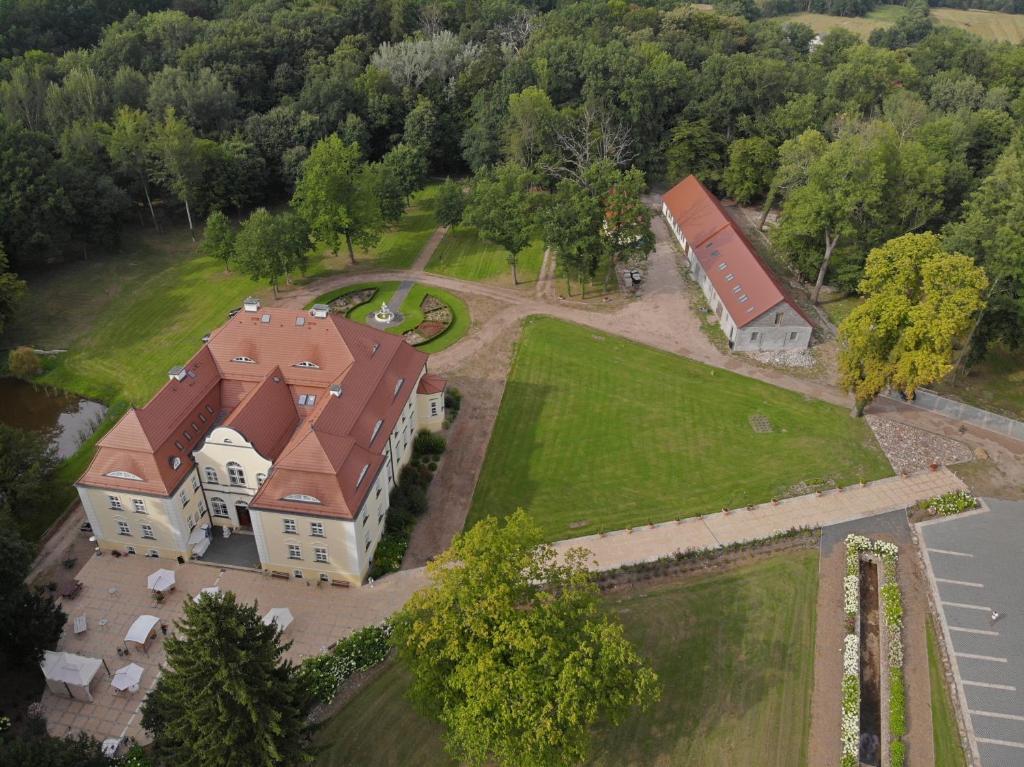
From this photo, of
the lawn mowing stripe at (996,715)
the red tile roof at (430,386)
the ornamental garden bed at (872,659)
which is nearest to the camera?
the ornamental garden bed at (872,659)

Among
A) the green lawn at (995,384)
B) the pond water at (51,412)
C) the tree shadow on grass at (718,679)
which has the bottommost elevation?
the pond water at (51,412)

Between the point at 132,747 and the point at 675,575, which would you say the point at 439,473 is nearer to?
the point at 675,575

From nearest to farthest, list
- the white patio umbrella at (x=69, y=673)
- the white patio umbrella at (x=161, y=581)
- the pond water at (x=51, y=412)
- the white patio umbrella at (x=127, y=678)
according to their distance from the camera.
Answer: the white patio umbrella at (x=69, y=673)
the white patio umbrella at (x=127, y=678)
the white patio umbrella at (x=161, y=581)
the pond water at (x=51, y=412)

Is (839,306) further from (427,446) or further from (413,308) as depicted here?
(427,446)

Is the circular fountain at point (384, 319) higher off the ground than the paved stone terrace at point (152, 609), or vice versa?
the paved stone terrace at point (152, 609)

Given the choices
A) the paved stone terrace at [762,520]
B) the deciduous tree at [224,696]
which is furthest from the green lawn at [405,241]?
the deciduous tree at [224,696]

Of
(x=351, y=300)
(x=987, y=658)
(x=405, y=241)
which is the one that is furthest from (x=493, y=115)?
(x=987, y=658)

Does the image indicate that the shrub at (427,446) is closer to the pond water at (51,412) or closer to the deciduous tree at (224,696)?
the deciduous tree at (224,696)
